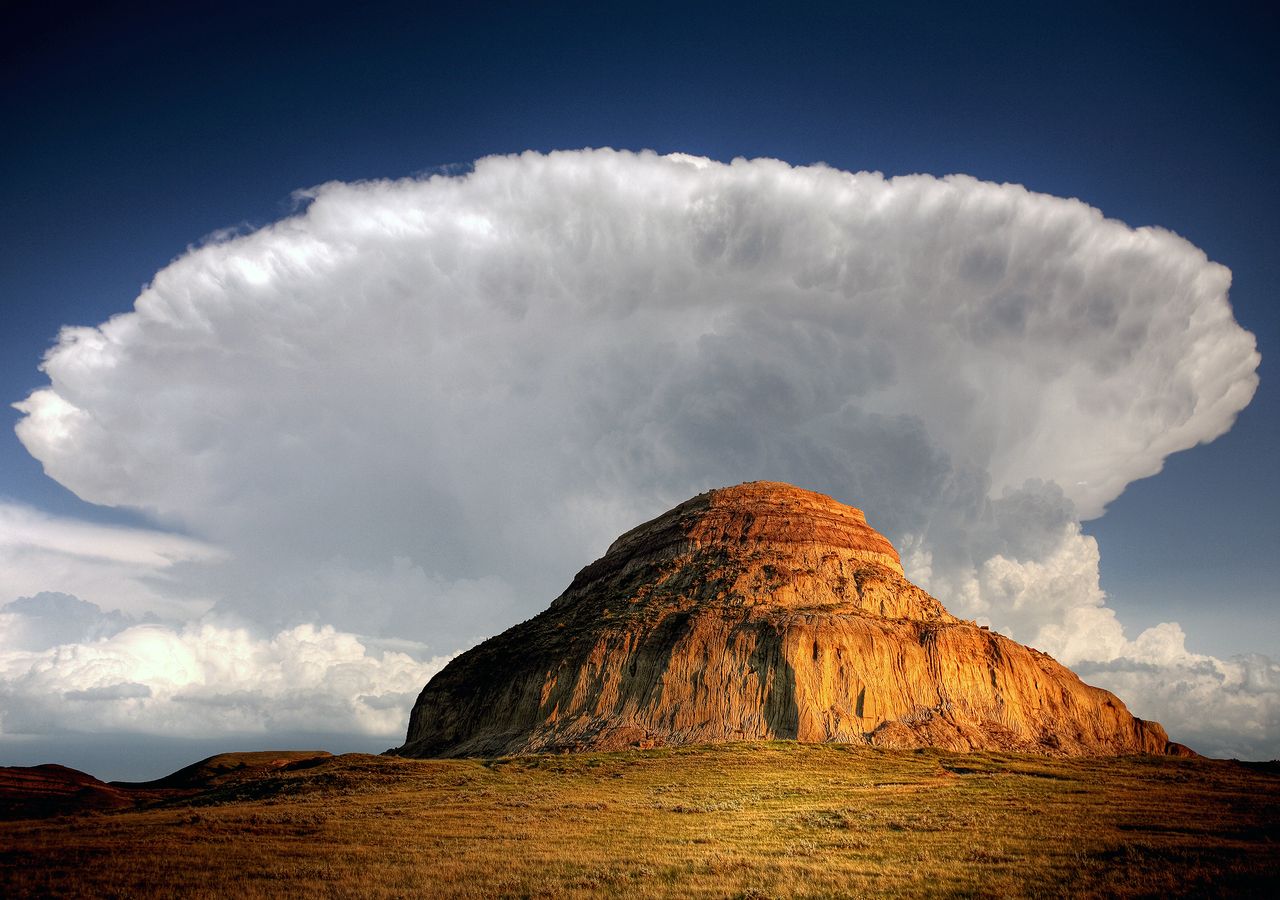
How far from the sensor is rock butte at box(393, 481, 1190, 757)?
261ft

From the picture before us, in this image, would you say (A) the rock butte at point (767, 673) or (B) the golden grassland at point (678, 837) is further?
(A) the rock butte at point (767, 673)

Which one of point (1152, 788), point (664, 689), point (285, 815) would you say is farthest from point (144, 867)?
point (664, 689)

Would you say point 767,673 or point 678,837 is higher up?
point 767,673

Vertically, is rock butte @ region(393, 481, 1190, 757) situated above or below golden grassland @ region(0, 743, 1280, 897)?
above

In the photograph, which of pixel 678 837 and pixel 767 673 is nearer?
pixel 678 837

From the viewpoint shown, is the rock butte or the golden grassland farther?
the rock butte

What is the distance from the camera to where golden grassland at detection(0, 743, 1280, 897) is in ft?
78.0

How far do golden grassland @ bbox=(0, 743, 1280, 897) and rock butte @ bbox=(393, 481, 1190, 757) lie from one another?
65.6ft

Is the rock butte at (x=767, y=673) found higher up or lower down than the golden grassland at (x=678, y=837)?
higher up

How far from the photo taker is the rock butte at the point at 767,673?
261ft

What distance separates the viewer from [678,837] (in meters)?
32.8

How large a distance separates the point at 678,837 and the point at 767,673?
50.6m

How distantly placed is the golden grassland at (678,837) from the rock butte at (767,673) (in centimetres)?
1999

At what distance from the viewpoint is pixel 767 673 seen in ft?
268
